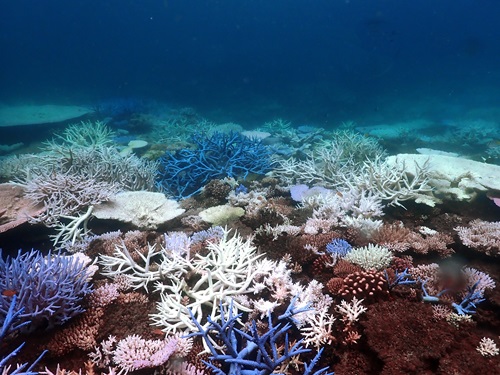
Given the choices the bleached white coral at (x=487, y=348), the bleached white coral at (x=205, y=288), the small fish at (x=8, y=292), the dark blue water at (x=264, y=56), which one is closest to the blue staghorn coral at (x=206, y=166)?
the bleached white coral at (x=205, y=288)

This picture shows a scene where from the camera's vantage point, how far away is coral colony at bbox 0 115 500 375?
2.40m

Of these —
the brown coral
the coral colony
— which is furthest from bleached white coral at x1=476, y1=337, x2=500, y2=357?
the brown coral

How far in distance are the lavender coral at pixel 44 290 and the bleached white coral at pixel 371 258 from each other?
9.77ft

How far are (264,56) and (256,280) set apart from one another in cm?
6126

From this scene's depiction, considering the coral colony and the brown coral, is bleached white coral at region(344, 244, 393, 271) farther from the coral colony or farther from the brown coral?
the brown coral

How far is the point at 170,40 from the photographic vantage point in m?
95.4

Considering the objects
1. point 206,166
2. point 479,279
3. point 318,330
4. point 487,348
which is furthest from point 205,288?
point 206,166

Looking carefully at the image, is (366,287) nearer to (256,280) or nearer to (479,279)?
(256,280)

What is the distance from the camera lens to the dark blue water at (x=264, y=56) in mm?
32094

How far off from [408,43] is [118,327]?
3314 inches

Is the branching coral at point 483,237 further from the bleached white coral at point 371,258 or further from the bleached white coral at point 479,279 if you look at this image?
the bleached white coral at point 371,258

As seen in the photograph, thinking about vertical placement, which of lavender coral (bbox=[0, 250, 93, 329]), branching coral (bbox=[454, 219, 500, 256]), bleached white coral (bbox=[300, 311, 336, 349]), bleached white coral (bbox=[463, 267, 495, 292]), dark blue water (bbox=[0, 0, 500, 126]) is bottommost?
bleached white coral (bbox=[300, 311, 336, 349])

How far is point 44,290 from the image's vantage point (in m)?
2.58

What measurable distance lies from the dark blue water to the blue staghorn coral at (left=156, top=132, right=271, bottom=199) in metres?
18.8
